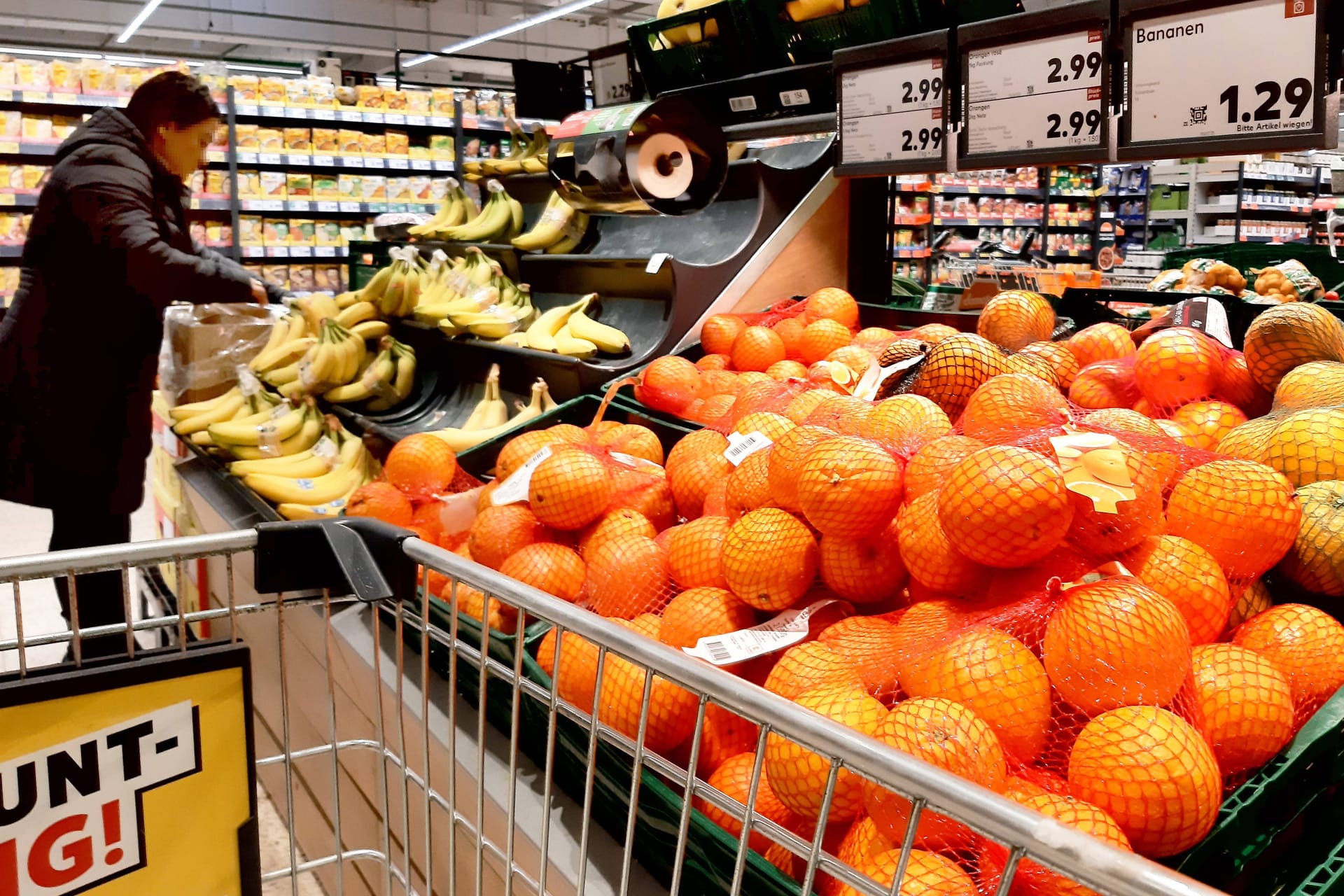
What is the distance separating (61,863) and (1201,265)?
3.87 m

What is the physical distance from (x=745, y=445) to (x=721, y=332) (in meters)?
0.87

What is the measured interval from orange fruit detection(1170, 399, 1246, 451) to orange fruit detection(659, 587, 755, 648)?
0.69 metres

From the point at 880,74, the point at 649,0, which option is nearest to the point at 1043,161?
the point at 880,74

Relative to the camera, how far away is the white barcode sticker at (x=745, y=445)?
1.50 m

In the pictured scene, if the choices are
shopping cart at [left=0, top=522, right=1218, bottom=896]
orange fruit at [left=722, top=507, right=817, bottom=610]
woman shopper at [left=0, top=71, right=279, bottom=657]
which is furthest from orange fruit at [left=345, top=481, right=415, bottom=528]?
woman shopper at [left=0, top=71, right=279, bottom=657]

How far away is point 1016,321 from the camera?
1800 millimetres

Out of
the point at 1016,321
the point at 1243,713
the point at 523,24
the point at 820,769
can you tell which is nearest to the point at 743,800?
the point at 820,769

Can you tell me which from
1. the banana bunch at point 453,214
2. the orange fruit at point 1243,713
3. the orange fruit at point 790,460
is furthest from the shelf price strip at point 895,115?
the banana bunch at point 453,214

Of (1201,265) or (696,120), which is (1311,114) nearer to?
(696,120)

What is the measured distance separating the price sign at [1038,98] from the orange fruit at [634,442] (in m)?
0.86

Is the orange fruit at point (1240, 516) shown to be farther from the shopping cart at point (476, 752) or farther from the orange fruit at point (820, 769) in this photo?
the shopping cart at point (476, 752)

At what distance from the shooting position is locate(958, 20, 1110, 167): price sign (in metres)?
1.71

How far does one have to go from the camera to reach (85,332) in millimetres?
2846

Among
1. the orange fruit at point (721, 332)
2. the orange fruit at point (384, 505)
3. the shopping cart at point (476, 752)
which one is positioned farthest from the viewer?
the orange fruit at point (721, 332)
